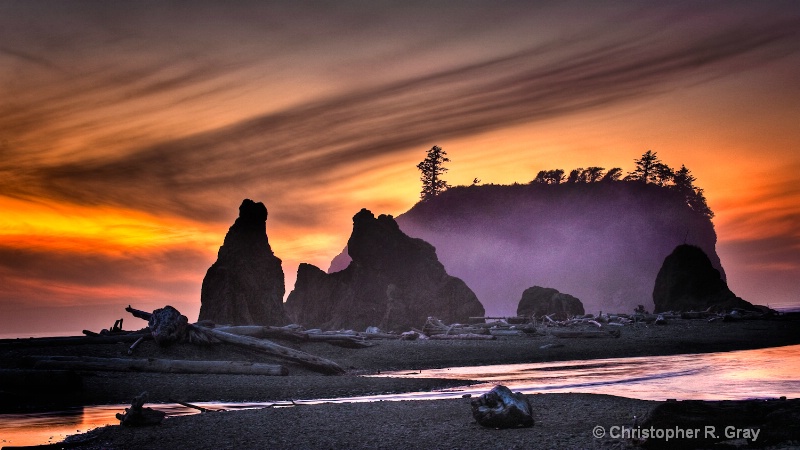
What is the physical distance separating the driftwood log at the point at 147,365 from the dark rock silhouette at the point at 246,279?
20.7 m

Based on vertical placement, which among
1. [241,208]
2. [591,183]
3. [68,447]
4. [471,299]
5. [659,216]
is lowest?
[68,447]

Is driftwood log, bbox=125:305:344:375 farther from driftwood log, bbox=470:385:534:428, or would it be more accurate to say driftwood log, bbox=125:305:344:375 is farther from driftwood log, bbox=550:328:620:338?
driftwood log, bbox=550:328:620:338

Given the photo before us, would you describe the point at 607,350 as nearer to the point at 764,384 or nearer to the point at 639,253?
the point at 764,384

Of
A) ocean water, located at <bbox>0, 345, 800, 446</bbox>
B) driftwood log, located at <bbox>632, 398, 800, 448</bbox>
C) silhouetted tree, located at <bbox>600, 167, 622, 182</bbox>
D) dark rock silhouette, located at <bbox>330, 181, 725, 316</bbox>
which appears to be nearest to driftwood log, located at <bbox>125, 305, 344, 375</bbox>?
ocean water, located at <bbox>0, 345, 800, 446</bbox>

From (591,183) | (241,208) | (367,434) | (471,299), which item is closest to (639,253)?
(591,183)

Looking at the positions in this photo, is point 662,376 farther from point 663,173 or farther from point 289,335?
point 663,173

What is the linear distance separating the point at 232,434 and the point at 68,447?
122 inches

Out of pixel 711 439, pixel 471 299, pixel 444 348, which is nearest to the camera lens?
pixel 711 439

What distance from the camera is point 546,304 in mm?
70812

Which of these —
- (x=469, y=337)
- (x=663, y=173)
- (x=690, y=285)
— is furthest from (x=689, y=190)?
(x=469, y=337)

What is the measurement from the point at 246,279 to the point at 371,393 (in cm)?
3008

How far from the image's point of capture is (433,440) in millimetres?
12617

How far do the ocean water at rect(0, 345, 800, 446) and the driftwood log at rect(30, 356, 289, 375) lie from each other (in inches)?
215

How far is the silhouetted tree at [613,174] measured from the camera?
148250 mm
